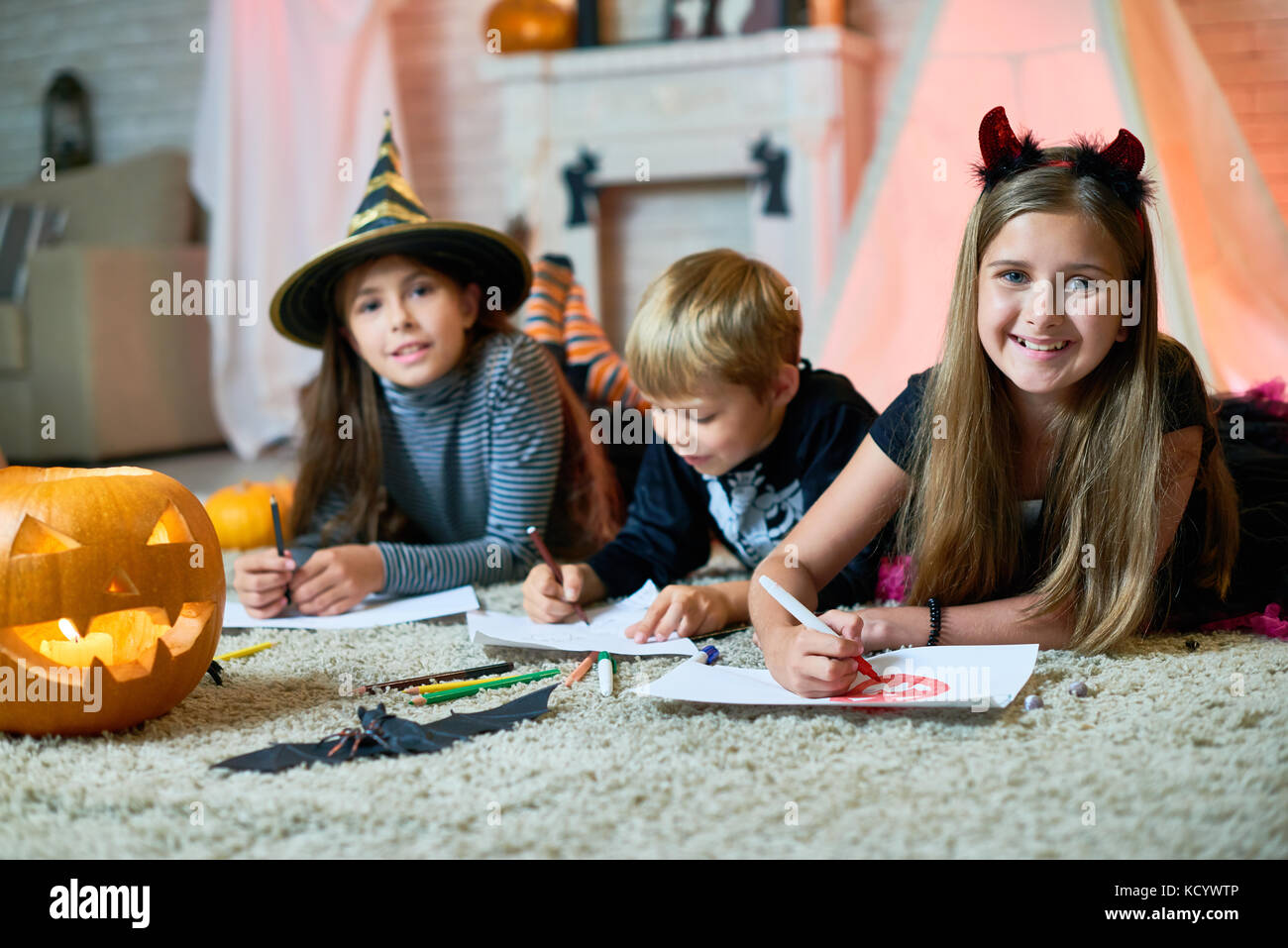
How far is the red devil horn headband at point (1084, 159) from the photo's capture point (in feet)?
3.32

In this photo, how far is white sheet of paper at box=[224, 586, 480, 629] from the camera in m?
1.30

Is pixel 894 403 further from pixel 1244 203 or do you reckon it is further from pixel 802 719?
pixel 1244 203

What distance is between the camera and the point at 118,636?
950 millimetres

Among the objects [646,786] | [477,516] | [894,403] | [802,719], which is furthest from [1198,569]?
[477,516]

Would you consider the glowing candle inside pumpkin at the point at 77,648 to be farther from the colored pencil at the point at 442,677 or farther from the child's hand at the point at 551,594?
the child's hand at the point at 551,594

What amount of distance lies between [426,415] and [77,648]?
0.66 meters

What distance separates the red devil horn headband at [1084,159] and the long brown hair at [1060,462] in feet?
0.03

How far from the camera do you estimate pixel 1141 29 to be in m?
1.94

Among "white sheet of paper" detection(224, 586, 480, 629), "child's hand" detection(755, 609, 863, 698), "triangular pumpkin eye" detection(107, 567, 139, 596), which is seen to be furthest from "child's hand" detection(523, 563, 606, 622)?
"triangular pumpkin eye" detection(107, 567, 139, 596)

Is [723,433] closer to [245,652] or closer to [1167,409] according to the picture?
[1167,409]

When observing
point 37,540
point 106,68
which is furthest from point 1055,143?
point 106,68

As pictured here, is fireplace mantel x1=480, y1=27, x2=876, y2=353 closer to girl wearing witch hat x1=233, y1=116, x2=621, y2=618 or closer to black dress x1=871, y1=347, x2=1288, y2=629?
girl wearing witch hat x1=233, y1=116, x2=621, y2=618

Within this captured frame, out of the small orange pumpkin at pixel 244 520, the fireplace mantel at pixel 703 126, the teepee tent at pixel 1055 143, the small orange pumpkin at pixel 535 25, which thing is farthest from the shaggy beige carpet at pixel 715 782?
the small orange pumpkin at pixel 535 25

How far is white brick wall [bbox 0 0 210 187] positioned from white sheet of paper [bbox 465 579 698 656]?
3.05 meters
